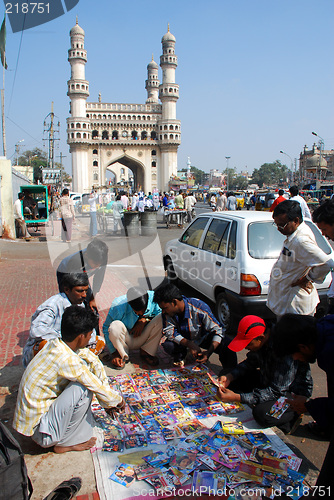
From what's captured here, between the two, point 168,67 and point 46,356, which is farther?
point 168,67

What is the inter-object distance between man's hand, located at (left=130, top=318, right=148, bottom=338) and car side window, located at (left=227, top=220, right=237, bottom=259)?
1.52 m

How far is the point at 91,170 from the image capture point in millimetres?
68562

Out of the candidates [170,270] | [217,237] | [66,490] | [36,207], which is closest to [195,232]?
[217,237]

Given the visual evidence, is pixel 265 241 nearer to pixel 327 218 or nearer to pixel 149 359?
pixel 327 218

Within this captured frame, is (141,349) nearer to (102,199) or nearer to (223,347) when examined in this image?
(223,347)

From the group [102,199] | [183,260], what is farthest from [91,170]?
[183,260]

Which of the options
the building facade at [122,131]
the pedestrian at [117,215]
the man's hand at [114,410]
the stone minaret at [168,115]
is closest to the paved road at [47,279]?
the pedestrian at [117,215]

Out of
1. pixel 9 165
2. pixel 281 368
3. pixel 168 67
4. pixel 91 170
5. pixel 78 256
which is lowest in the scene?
pixel 281 368

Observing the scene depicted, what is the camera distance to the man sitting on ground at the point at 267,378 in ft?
10.0

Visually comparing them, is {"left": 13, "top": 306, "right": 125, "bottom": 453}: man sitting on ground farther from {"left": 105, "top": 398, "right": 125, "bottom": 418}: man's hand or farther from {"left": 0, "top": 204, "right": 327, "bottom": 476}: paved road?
{"left": 0, "top": 204, "right": 327, "bottom": 476}: paved road

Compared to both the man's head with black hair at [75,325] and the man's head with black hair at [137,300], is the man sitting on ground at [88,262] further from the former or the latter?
the man's head with black hair at [75,325]

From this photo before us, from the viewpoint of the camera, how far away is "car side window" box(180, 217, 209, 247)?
6045mm

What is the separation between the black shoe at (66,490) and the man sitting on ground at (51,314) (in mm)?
1127

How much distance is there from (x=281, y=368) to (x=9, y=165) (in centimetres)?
1297
